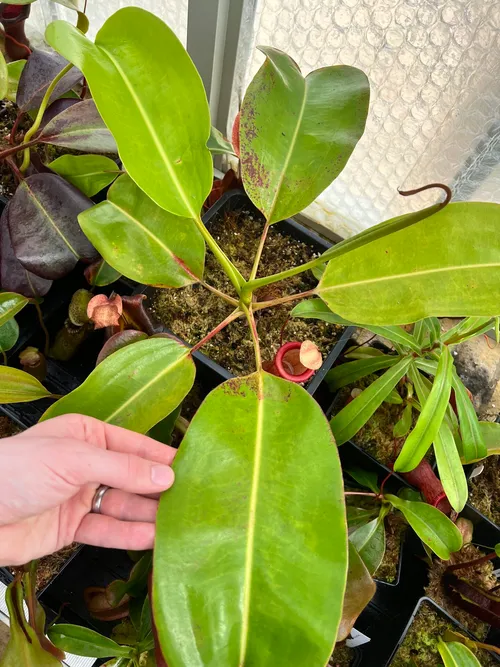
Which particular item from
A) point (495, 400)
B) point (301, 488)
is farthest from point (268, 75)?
point (495, 400)

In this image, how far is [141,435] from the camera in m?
0.69

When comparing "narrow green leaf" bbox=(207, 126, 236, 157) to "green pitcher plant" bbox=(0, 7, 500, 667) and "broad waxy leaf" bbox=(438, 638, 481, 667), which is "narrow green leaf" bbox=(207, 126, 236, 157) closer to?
"green pitcher plant" bbox=(0, 7, 500, 667)

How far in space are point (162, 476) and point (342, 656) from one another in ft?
2.33

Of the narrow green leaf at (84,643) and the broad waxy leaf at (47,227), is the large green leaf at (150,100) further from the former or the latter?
the narrow green leaf at (84,643)

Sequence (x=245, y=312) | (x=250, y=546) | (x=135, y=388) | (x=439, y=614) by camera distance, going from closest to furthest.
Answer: (x=250, y=546) < (x=135, y=388) < (x=245, y=312) < (x=439, y=614)

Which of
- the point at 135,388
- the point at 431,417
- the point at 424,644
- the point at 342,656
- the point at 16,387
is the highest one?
the point at 431,417

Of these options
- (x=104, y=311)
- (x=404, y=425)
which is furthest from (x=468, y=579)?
(x=104, y=311)

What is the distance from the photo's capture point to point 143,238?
2.75ft

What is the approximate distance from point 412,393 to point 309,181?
1.58 feet

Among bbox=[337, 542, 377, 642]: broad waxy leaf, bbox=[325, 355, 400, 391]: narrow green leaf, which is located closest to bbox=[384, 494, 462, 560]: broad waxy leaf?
bbox=[337, 542, 377, 642]: broad waxy leaf

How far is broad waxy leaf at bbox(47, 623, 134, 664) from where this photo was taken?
0.83 m

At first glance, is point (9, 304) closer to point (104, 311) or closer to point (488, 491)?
point (104, 311)

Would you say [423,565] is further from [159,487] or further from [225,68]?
[225,68]

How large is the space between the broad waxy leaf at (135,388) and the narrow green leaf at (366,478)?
462 millimetres
